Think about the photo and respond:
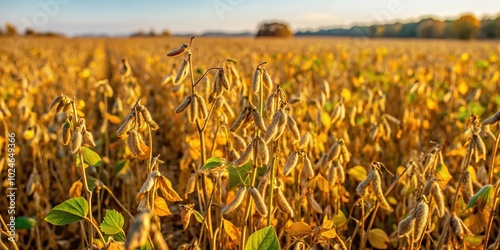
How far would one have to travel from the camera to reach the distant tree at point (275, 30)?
50894 millimetres

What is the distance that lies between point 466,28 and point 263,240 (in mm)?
59490

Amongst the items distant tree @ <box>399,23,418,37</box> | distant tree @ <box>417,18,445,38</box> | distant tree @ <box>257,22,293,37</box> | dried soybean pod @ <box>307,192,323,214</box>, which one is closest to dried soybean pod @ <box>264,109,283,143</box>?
dried soybean pod @ <box>307,192,323,214</box>

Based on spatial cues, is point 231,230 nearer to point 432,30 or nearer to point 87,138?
point 87,138

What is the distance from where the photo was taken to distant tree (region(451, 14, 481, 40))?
178ft

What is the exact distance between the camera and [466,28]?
2126 inches

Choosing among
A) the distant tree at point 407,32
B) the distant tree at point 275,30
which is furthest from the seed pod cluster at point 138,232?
the distant tree at point 407,32

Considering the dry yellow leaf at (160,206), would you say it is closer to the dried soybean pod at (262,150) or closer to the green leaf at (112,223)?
the green leaf at (112,223)

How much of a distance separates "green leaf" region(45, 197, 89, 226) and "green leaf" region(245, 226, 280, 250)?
1.31 ft

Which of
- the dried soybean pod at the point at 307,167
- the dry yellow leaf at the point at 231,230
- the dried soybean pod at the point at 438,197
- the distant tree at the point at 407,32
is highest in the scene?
the dried soybean pod at the point at 307,167

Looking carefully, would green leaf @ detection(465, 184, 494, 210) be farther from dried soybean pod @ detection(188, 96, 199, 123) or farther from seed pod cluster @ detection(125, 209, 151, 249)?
seed pod cluster @ detection(125, 209, 151, 249)

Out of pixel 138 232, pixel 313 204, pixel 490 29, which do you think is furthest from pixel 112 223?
pixel 490 29

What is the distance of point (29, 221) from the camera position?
6.50 ft

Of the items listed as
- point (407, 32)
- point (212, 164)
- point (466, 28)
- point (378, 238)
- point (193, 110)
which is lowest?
point (407, 32)

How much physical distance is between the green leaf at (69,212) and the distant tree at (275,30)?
158 ft
